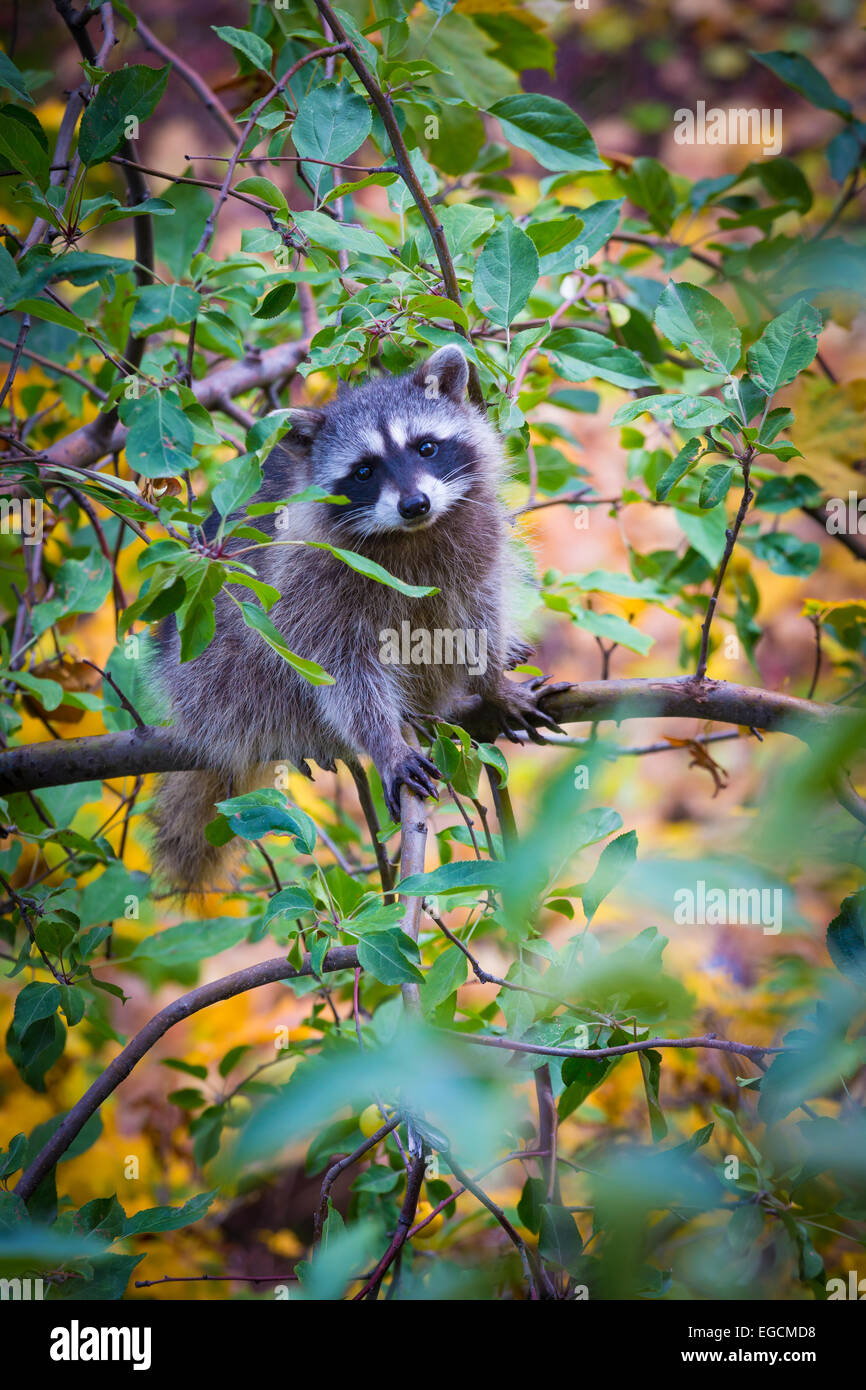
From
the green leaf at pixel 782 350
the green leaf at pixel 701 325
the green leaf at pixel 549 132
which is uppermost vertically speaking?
the green leaf at pixel 549 132

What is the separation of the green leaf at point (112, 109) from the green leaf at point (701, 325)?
828mm

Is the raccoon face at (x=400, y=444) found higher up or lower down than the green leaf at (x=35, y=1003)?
higher up

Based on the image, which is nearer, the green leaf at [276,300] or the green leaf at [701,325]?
→ the green leaf at [701,325]

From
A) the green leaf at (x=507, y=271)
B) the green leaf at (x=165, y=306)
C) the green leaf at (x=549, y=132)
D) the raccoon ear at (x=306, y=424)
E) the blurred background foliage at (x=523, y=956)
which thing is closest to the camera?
the blurred background foliage at (x=523, y=956)

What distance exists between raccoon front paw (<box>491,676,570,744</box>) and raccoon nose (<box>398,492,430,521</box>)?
17.0 inches

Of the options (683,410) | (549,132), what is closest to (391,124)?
(549,132)

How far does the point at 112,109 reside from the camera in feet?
5.03

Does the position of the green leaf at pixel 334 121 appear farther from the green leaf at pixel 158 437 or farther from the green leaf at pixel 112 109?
the green leaf at pixel 158 437

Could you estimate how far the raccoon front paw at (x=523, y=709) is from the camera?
2.21 meters

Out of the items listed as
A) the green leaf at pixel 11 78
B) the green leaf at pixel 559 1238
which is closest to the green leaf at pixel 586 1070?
the green leaf at pixel 559 1238

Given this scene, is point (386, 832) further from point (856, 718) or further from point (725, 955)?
point (725, 955)

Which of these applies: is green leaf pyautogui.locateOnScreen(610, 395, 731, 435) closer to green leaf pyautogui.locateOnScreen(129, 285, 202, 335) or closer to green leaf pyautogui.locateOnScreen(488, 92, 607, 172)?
green leaf pyautogui.locateOnScreen(488, 92, 607, 172)

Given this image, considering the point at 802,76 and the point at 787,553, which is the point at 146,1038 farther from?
the point at 802,76

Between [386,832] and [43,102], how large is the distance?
3.37 m
